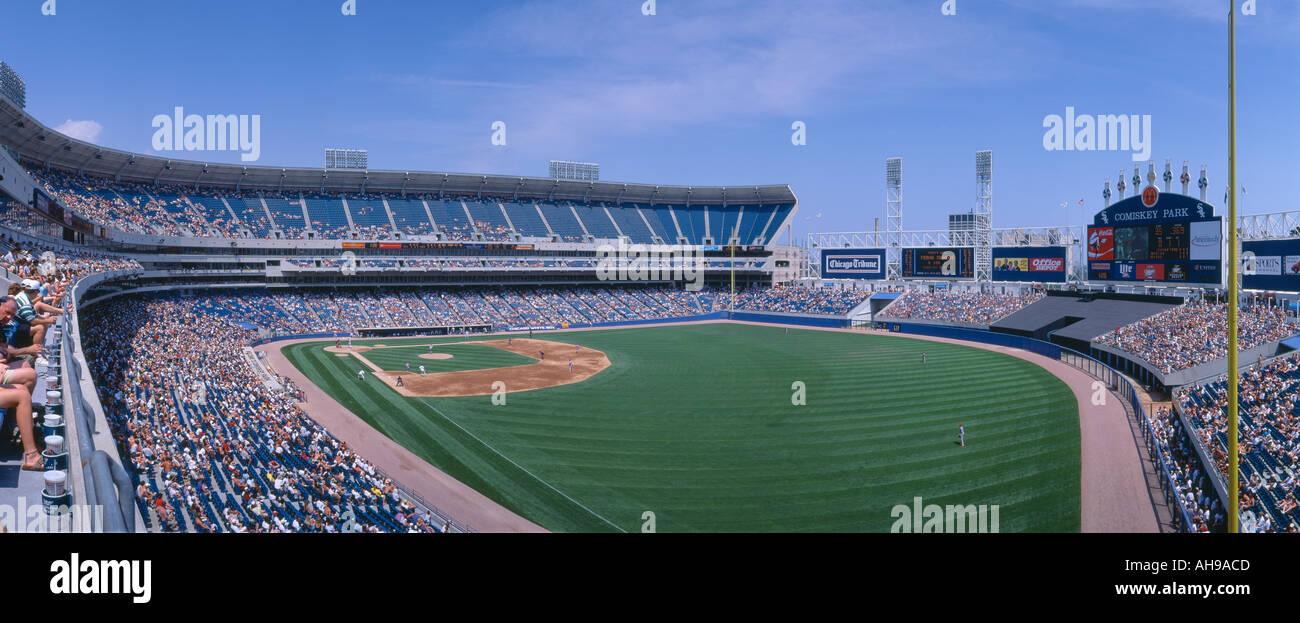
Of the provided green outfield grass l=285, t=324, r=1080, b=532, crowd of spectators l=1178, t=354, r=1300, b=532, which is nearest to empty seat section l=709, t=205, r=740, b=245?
green outfield grass l=285, t=324, r=1080, b=532

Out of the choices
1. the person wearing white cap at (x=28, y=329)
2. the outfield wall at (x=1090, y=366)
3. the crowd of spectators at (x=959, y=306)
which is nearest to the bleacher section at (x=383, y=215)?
the crowd of spectators at (x=959, y=306)

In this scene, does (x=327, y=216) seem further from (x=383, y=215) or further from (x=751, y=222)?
(x=751, y=222)

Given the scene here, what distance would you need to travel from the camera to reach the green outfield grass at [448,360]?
129ft

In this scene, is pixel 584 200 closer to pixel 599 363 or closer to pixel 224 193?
pixel 224 193

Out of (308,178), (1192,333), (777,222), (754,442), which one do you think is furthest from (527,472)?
(777,222)

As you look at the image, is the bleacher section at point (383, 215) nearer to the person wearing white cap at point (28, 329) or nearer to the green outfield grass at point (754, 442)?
the green outfield grass at point (754, 442)

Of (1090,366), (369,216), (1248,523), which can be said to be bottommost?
(1248,523)

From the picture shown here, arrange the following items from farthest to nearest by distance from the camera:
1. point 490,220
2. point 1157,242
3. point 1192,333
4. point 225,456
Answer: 1. point 490,220
2. point 1157,242
3. point 1192,333
4. point 225,456

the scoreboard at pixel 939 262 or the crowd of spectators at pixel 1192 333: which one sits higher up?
the scoreboard at pixel 939 262

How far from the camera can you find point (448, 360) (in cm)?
4203

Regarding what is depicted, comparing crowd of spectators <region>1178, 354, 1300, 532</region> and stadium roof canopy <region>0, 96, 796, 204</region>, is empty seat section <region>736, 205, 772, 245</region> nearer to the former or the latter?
stadium roof canopy <region>0, 96, 796, 204</region>

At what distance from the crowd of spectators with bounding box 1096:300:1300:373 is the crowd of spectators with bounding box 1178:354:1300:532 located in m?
6.17

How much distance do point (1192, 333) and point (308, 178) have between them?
7155 centimetres

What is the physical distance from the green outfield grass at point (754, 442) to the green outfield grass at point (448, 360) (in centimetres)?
274
